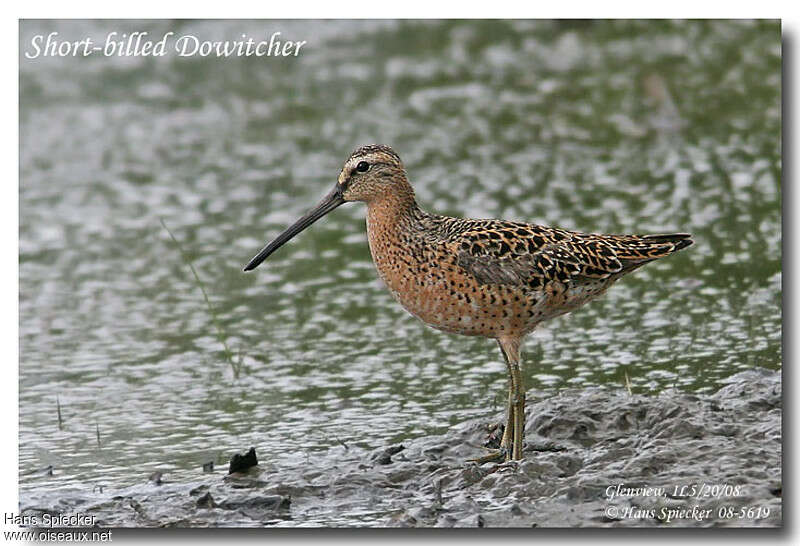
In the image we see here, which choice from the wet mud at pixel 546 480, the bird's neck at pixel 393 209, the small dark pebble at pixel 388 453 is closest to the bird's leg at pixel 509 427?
the wet mud at pixel 546 480

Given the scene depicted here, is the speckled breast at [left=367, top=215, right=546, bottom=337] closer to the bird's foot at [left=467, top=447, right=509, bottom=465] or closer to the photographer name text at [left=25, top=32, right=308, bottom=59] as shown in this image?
the bird's foot at [left=467, top=447, right=509, bottom=465]

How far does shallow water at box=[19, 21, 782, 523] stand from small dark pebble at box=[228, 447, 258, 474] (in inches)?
8.7

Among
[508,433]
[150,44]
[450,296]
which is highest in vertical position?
[150,44]

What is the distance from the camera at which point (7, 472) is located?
667cm

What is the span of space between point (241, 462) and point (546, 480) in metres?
1.52

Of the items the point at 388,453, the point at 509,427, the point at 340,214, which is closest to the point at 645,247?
the point at 509,427

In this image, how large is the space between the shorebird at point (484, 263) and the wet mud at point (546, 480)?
0.32 meters

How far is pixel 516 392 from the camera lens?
7.05m

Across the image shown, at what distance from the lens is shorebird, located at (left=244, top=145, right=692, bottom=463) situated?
679 cm

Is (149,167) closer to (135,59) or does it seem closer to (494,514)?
(135,59)

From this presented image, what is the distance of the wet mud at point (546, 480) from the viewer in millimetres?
6211

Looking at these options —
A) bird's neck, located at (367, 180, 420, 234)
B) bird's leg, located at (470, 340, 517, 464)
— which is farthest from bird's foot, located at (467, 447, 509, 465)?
bird's neck, located at (367, 180, 420, 234)

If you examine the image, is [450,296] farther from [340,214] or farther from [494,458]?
[340,214]

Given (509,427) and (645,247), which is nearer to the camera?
(509,427)
